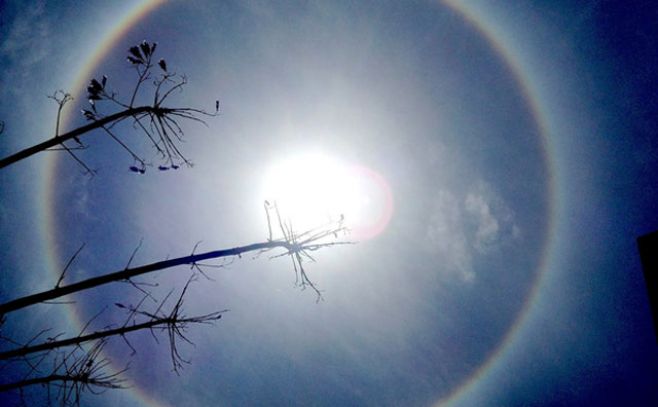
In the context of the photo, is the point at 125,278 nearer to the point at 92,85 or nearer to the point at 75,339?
the point at 75,339

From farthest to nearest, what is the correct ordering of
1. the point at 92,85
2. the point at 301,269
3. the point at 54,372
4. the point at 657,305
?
the point at 657,305 < the point at 54,372 < the point at 301,269 < the point at 92,85

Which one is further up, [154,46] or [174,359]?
[154,46]

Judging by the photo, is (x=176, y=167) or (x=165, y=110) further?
(x=176, y=167)

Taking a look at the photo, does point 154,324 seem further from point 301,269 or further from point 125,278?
point 301,269

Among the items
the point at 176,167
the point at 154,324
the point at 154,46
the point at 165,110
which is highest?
the point at 154,46

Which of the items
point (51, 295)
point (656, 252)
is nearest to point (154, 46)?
point (51, 295)

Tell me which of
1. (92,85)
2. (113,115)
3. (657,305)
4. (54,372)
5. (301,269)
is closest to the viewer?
(92,85)
